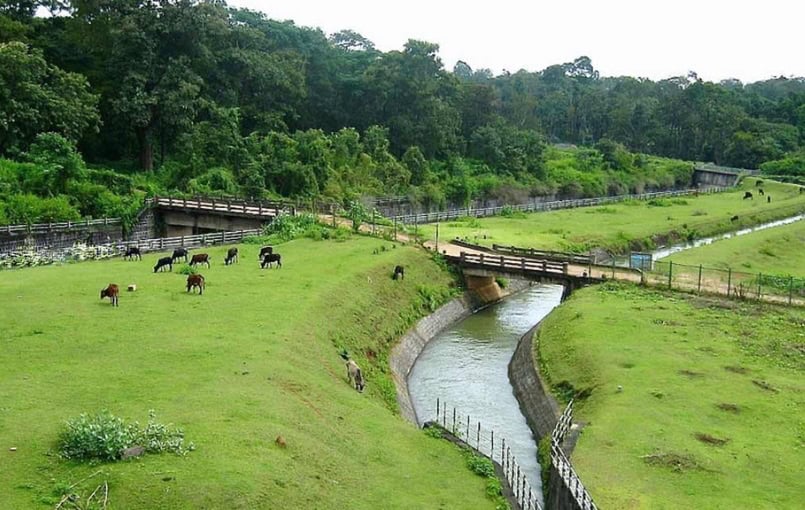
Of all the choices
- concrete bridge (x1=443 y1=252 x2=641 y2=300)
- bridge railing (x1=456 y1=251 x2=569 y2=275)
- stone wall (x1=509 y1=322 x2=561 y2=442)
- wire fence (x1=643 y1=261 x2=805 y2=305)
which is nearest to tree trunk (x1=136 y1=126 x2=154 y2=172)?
concrete bridge (x1=443 y1=252 x2=641 y2=300)

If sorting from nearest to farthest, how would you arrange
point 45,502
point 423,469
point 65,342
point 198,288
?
point 45,502, point 423,469, point 65,342, point 198,288

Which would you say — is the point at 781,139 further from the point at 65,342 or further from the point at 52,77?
the point at 65,342

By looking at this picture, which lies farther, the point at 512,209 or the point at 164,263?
the point at 512,209

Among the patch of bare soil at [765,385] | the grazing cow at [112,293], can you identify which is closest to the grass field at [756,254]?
the patch of bare soil at [765,385]

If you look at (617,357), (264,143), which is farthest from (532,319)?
(264,143)

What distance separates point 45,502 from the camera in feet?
59.3

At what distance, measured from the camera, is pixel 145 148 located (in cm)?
8462

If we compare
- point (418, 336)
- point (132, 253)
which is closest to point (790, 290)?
point (418, 336)

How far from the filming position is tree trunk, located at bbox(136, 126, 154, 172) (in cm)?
8356

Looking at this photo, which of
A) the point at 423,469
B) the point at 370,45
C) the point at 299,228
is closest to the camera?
the point at 423,469

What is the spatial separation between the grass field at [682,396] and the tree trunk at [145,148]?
54.7 metres

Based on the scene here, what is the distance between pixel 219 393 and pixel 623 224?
231 ft

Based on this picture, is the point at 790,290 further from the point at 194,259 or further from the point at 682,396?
the point at 194,259

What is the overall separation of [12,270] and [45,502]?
99.6ft
